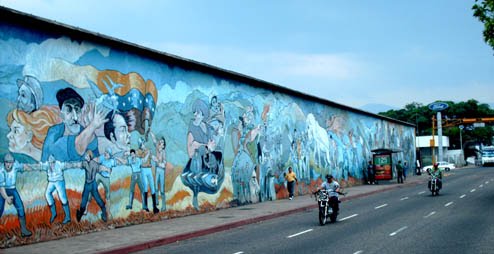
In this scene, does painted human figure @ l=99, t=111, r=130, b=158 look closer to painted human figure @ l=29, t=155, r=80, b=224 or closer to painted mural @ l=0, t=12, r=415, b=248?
painted mural @ l=0, t=12, r=415, b=248

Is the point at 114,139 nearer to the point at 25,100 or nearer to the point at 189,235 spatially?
the point at 25,100

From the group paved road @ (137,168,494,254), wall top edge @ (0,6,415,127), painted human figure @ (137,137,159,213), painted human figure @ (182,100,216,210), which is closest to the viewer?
paved road @ (137,168,494,254)

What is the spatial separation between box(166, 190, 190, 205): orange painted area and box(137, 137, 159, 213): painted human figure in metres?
1.05

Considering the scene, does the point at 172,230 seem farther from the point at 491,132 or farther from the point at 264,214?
the point at 491,132

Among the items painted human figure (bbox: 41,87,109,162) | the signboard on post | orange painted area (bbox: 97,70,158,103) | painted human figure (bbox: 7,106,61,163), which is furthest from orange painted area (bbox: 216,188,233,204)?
the signboard on post

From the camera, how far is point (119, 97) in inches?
727

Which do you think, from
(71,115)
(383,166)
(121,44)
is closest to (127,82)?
(121,44)

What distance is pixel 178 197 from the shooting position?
69.9 feet

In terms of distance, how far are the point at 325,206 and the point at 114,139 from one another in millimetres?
7060

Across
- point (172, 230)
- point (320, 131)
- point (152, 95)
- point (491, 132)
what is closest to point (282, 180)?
point (320, 131)

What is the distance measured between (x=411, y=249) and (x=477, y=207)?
1113 centimetres

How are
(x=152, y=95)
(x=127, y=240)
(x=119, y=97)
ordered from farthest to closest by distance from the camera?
(x=152, y=95) → (x=119, y=97) → (x=127, y=240)

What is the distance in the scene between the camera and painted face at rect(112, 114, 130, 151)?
18.2m

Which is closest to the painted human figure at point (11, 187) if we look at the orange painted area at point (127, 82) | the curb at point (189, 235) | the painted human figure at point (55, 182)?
the painted human figure at point (55, 182)
